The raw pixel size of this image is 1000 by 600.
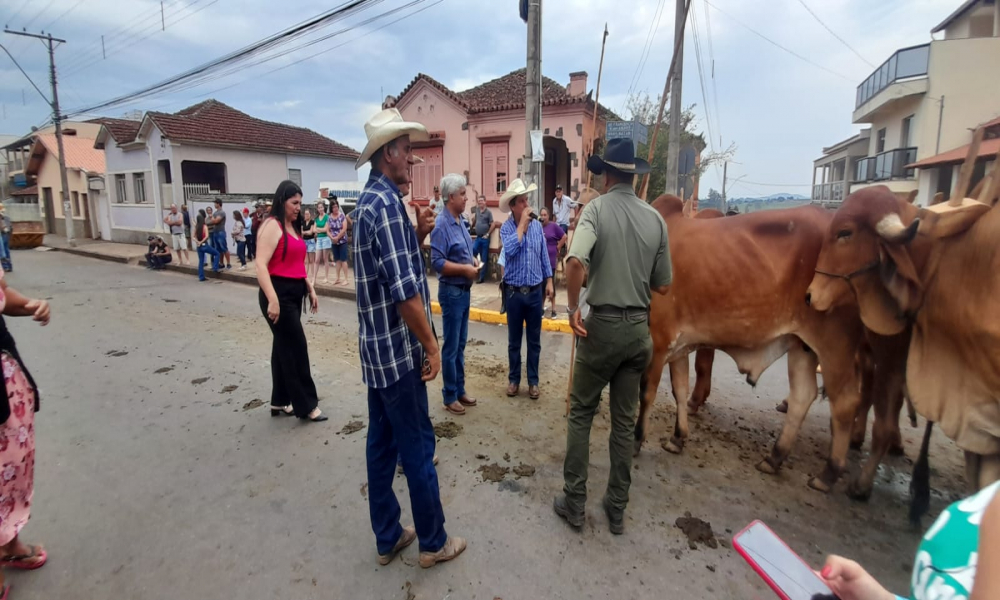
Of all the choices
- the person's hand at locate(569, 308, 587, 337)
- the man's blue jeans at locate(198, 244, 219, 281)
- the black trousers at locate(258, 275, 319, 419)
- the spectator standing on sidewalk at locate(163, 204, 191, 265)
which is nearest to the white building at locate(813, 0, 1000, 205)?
the person's hand at locate(569, 308, 587, 337)

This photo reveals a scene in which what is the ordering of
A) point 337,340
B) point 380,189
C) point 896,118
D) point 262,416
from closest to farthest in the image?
1. point 380,189
2. point 262,416
3. point 337,340
4. point 896,118

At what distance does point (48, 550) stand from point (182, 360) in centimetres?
368

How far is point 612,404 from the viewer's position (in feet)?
9.77

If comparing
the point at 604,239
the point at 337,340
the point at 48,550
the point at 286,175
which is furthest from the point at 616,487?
the point at 286,175

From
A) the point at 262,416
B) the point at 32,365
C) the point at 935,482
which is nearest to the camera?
the point at 935,482

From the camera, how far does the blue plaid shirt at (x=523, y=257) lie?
473 cm

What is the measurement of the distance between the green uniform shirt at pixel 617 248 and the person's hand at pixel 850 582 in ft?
5.43

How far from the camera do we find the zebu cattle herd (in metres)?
2.42

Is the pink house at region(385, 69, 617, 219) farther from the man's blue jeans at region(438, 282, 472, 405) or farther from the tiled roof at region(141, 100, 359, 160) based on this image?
the man's blue jeans at region(438, 282, 472, 405)

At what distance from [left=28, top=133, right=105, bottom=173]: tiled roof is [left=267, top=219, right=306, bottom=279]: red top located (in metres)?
29.0

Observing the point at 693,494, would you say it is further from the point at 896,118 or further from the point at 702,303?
the point at 896,118

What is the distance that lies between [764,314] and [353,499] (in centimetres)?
286

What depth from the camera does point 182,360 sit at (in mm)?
6168

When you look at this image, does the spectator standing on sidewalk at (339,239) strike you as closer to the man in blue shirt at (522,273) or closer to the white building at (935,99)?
the man in blue shirt at (522,273)
